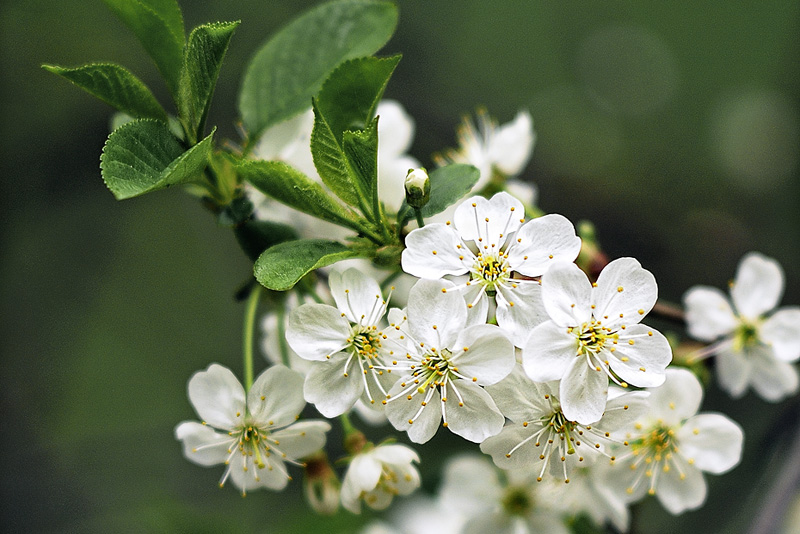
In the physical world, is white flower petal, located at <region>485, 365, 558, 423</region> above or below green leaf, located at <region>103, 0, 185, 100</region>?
below

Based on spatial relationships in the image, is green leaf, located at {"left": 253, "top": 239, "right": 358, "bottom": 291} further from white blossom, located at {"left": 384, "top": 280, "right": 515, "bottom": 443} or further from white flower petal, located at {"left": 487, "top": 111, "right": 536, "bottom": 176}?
white flower petal, located at {"left": 487, "top": 111, "right": 536, "bottom": 176}

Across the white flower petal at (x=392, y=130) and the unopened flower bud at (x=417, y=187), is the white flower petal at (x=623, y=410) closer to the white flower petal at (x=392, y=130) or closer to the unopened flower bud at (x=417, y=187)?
the unopened flower bud at (x=417, y=187)

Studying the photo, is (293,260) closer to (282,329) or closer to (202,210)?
(282,329)

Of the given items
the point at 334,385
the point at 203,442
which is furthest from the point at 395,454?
the point at 203,442

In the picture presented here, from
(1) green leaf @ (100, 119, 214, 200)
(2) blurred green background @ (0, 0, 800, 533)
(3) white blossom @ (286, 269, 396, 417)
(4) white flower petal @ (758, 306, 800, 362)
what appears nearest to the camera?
(1) green leaf @ (100, 119, 214, 200)

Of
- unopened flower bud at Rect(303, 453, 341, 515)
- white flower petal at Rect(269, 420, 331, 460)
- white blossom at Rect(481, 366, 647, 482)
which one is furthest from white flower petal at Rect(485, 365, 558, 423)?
unopened flower bud at Rect(303, 453, 341, 515)

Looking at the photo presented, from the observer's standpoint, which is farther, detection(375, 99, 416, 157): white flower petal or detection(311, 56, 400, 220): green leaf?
detection(375, 99, 416, 157): white flower petal
